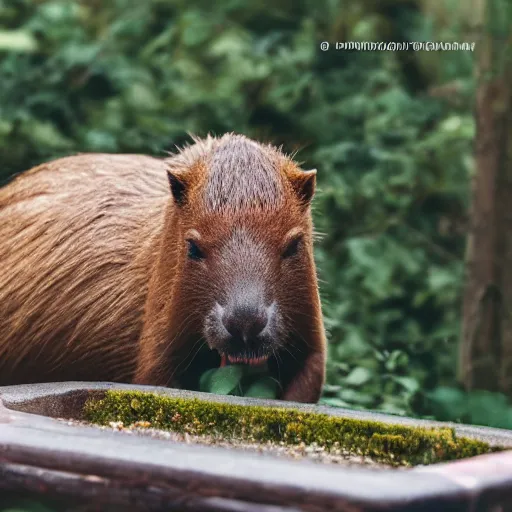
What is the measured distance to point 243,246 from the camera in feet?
11.5

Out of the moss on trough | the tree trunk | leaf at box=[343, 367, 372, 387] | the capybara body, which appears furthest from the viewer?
the tree trunk

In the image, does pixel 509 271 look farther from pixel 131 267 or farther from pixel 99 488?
pixel 99 488

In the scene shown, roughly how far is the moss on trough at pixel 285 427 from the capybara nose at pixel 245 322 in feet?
1.43

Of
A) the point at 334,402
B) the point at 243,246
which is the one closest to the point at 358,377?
the point at 334,402

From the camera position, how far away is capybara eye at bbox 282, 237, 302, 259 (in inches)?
144

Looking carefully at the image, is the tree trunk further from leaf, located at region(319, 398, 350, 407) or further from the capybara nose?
Result: the capybara nose

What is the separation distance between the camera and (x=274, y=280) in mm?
3547

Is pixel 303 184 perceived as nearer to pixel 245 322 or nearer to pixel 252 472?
pixel 245 322

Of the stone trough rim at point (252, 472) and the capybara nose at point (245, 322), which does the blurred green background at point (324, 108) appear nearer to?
the capybara nose at point (245, 322)

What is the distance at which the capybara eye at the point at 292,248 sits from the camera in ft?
12.0

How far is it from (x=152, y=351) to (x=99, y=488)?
6.00 feet

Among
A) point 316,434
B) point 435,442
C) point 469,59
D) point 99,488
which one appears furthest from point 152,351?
point 469,59

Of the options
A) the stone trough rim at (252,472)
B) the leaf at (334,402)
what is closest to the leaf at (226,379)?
the leaf at (334,402)

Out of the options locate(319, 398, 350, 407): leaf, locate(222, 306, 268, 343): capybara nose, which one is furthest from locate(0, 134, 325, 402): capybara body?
locate(319, 398, 350, 407): leaf
